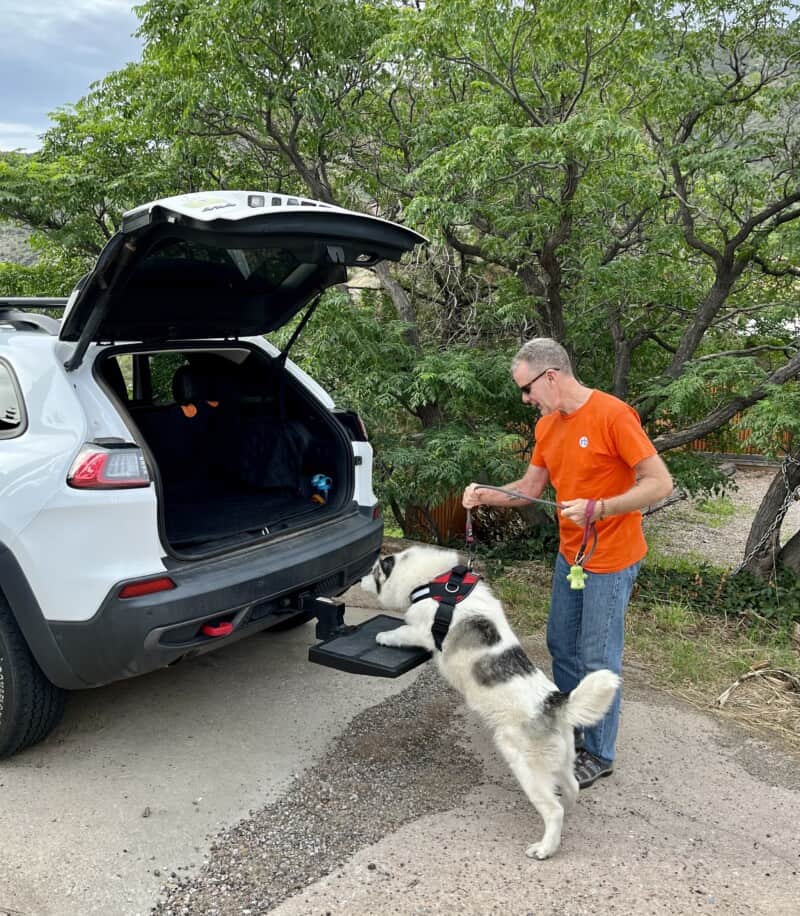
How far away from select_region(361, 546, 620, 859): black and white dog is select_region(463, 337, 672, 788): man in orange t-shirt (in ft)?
1.06

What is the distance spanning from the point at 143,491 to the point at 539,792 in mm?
1850

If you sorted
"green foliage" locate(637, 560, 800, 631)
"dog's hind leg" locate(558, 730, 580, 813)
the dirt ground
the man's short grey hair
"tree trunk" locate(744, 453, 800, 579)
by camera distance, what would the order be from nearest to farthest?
"dog's hind leg" locate(558, 730, 580, 813) < the man's short grey hair < "green foliage" locate(637, 560, 800, 631) < "tree trunk" locate(744, 453, 800, 579) < the dirt ground

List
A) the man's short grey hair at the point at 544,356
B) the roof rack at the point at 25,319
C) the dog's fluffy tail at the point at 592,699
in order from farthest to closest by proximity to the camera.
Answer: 1. the roof rack at the point at 25,319
2. the man's short grey hair at the point at 544,356
3. the dog's fluffy tail at the point at 592,699

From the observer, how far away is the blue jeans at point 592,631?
3072mm

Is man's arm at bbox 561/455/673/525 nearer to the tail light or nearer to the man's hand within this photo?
the man's hand

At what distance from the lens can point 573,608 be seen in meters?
3.30

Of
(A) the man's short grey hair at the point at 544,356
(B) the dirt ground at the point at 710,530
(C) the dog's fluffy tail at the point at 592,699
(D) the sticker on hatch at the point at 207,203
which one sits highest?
(D) the sticker on hatch at the point at 207,203

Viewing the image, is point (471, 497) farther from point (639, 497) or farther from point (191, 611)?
point (191, 611)

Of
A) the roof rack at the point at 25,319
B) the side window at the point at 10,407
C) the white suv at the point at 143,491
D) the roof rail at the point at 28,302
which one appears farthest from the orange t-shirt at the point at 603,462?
the roof rail at the point at 28,302

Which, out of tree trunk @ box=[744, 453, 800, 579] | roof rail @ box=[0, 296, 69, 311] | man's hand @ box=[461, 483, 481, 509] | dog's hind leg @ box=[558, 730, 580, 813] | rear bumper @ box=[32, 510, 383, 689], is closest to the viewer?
dog's hind leg @ box=[558, 730, 580, 813]

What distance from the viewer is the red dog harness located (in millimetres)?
3012

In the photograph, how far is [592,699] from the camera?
2.63m

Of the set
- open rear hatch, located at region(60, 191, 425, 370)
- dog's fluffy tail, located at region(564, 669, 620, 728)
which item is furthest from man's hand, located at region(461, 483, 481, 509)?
open rear hatch, located at region(60, 191, 425, 370)

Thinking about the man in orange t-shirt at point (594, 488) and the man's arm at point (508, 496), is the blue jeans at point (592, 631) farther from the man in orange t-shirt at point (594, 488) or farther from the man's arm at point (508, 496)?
the man's arm at point (508, 496)
